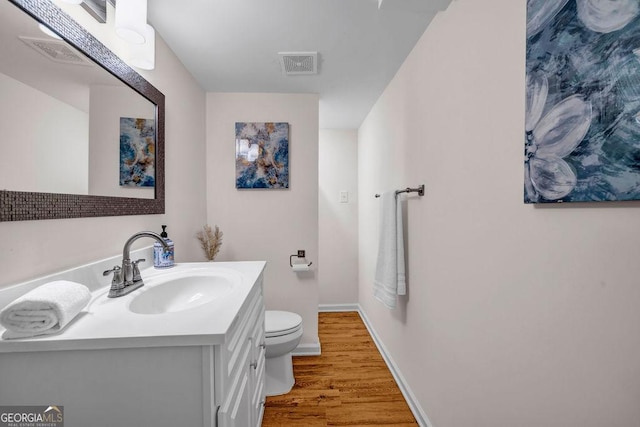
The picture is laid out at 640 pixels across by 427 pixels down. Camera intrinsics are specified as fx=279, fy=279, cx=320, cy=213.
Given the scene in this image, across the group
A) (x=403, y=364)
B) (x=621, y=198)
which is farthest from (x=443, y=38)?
(x=403, y=364)

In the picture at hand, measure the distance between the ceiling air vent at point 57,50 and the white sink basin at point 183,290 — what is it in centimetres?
83

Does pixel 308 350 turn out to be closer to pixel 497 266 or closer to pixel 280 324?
pixel 280 324

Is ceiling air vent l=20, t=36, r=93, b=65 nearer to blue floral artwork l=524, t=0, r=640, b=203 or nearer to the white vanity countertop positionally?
the white vanity countertop

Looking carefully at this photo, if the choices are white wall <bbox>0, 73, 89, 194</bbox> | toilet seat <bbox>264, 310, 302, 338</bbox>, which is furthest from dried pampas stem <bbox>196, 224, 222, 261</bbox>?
white wall <bbox>0, 73, 89, 194</bbox>

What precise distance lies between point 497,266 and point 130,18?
1.56 meters

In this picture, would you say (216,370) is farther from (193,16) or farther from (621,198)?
(193,16)

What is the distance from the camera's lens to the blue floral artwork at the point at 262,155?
232 centimetres

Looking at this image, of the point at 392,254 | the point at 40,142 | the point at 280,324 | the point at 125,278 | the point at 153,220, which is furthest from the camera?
the point at 280,324

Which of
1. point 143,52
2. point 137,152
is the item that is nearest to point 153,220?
point 137,152

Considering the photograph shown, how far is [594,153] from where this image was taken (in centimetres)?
61

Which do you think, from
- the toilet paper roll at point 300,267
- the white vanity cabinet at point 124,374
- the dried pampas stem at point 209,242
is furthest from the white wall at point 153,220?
A: the toilet paper roll at point 300,267

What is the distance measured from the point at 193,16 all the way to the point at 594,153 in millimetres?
1716

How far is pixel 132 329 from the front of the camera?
70 cm

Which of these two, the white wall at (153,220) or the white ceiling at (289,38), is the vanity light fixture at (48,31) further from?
the white ceiling at (289,38)
